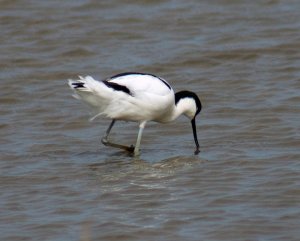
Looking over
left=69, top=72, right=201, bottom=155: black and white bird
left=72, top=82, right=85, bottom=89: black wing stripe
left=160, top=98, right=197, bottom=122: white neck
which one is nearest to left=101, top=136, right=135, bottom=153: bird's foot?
left=69, top=72, right=201, bottom=155: black and white bird

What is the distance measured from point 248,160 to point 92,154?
62.9 inches

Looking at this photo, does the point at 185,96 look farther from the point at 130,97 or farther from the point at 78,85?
the point at 78,85

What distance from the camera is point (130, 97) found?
971 cm

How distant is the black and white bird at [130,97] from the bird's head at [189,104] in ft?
0.51

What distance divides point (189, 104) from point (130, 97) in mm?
857

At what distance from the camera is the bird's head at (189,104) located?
33.8ft

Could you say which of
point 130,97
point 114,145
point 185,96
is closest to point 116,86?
point 130,97

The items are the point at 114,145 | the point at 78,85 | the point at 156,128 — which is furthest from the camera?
the point at 156,128

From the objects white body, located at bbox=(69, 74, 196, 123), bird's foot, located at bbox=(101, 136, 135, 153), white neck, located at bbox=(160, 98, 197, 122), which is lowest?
bird's foot, located at bbox=(101, 136, 135, 153)

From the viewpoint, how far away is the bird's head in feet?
33.8

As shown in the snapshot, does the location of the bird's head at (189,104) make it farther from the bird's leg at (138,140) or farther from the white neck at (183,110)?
the bird's leg at (138,140)

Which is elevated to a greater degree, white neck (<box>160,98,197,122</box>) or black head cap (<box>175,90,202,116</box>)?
black head cap (<box>175,90,202,116</box>)

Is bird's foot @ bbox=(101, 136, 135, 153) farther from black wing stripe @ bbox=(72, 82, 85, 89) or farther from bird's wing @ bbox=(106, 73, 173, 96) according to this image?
black wing stripe @ bbox=(72, 82, 85, 89)

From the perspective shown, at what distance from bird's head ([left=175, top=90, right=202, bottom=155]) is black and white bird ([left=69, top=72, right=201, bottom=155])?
0.51 ft
